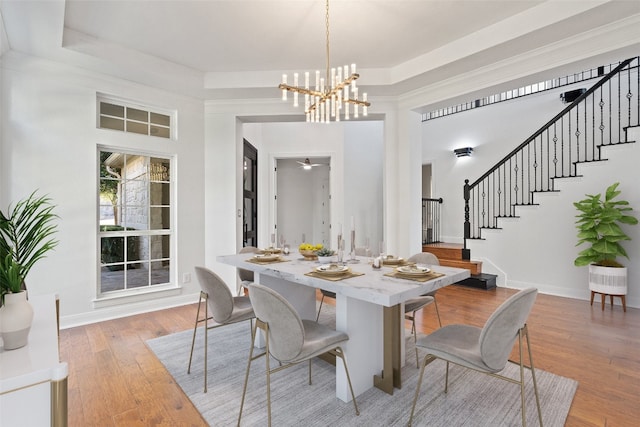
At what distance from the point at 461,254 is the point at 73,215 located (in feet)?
19.4

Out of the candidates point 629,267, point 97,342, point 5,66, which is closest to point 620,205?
point 629,267

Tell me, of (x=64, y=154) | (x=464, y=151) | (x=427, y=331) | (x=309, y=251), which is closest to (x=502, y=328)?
(x=309, y=251)

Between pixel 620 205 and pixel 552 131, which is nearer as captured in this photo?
pixel 620 205

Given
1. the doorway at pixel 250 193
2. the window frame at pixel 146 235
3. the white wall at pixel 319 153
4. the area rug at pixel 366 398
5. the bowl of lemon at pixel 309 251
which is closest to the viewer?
the area rug at pixel 366 398

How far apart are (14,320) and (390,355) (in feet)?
6.53

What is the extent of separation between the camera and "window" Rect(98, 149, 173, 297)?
381 cm

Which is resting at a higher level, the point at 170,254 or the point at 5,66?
the point at 5,66

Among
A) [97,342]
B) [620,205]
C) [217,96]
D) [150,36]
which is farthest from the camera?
[217,96]

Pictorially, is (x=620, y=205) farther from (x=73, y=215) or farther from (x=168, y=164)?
(x=73, y=215)

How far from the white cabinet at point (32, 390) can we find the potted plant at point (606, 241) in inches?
202

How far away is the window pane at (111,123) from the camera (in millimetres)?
3778

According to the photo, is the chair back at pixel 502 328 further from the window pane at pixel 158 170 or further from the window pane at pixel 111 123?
the window pane at pixel 111 123

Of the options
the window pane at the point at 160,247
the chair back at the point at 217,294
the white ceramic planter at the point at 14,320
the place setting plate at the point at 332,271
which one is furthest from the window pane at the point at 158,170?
the white ceramic planter at the point at 14,320

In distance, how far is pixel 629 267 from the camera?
4.07 meters
